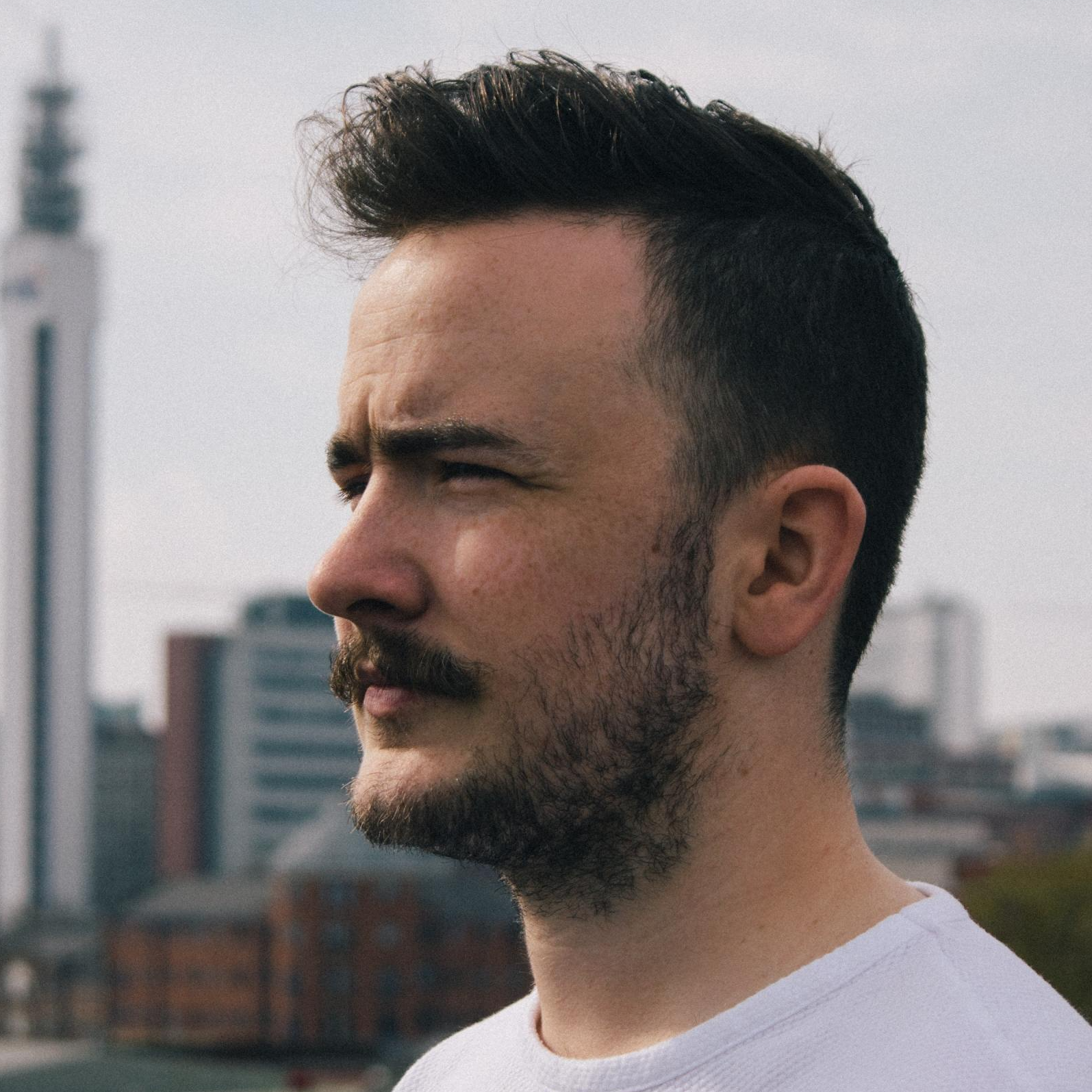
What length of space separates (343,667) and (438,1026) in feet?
273

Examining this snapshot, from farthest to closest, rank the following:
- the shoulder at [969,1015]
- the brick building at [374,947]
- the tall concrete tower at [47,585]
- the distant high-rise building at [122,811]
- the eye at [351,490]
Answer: the distant high-rise building at [122,811] → the tall concrete tower at [47,585] → the brick building at [374,947] → the eye at [351,490] → the shoulder at [969,1015]

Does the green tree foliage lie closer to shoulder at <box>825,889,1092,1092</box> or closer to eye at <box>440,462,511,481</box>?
shoulder at <box>825,889,1092,1092</box>

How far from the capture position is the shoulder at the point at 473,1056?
2.85m

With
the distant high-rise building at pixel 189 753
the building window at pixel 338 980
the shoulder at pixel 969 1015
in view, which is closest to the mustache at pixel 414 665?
the shoulder at pixel 969 1015

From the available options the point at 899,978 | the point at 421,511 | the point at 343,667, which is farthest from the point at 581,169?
the point at 899,978

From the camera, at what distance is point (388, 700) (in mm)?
2537

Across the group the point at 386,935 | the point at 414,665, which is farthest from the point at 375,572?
the point at 386,935

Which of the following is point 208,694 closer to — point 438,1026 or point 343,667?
point 438,1026

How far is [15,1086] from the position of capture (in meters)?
70.9

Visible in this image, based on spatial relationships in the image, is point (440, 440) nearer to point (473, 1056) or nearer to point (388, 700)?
point (388, 700)

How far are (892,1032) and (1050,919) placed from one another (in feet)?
141

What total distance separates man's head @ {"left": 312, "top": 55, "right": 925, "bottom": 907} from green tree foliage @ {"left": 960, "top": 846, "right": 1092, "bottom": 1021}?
37651mm

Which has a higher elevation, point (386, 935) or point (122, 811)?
point (386, 935)

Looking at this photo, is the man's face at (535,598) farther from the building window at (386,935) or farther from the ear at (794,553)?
the building window at (386,935)
